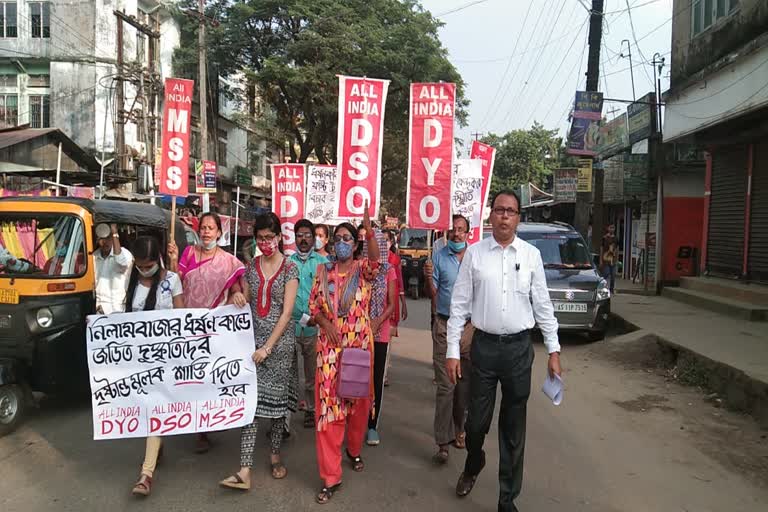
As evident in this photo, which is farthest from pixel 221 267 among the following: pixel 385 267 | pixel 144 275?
pixel 385 267

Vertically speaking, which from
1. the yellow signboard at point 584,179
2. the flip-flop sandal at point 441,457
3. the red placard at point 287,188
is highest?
the yellow signboard at point 584,179

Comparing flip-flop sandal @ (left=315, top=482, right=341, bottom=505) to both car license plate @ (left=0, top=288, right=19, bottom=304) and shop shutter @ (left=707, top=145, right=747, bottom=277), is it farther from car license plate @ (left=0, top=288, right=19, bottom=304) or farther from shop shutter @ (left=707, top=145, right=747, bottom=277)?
shop shutter @ (left=707, top=145, right=747, bottom=277)

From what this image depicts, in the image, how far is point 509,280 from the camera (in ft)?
11.8

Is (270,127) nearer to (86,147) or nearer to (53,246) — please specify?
(86,147)

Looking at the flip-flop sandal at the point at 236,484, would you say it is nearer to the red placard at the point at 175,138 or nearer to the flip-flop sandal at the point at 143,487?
the flip-flop sandal at the point at 143,487

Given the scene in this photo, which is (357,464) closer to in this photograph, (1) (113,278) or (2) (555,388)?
(2) (555,388)

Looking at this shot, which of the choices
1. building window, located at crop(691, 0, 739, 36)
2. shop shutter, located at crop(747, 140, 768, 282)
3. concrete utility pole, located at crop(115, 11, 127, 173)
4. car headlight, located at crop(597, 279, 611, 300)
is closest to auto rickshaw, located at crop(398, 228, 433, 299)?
car headlight, located at crop(597, 279, 611, 300)

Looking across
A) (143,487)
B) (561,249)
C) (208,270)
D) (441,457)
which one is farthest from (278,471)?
(561,249)

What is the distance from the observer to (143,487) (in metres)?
3.71

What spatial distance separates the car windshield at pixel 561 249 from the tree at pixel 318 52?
1307 cm

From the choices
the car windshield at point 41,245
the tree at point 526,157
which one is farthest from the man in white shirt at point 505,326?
the tree at point 526,157

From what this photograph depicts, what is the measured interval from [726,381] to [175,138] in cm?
695

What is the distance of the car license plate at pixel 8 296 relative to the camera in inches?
200

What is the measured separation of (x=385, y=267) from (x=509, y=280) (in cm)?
110
